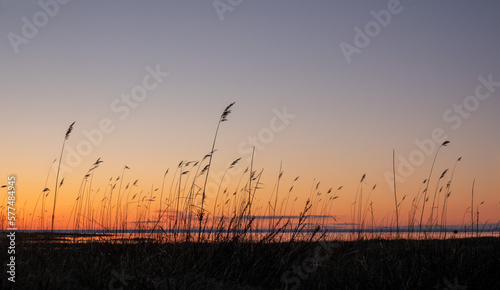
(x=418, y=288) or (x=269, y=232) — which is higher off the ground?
(x=269, y=232)

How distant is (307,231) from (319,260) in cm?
81

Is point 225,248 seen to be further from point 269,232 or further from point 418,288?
point 418,288

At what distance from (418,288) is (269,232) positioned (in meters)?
1.92

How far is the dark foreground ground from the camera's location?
396 cm

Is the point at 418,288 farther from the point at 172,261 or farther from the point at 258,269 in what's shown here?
the point at 172,261

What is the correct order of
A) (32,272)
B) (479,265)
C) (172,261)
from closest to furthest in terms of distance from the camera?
(32,272) < (172,261) < (479,265)

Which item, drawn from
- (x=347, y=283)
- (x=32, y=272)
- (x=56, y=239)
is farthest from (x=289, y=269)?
(x=56, y=239)

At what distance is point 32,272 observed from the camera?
4.13 metres

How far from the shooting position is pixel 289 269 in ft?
16.5

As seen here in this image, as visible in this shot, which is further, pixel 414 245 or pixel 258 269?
pixel 414 245

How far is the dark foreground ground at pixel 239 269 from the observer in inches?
156

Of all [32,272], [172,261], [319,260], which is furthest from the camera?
[319,260]

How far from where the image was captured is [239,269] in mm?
4852

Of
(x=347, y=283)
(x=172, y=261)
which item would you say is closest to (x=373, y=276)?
(x=347, y=283)
